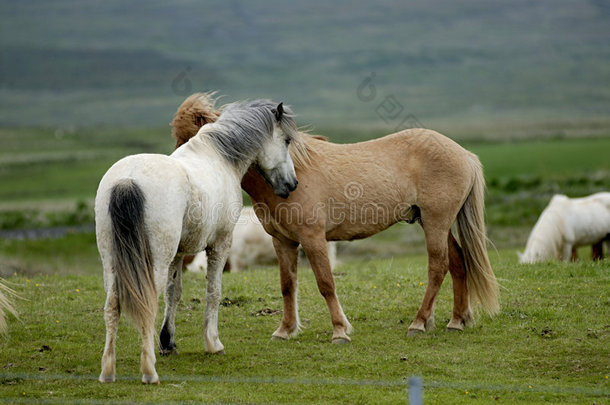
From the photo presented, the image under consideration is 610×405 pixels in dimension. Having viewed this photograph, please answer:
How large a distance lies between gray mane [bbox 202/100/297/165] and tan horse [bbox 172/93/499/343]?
0.40m

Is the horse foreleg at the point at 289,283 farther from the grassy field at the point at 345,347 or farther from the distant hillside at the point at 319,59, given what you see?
the distant hillside at the point at 319,59

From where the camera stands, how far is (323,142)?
28.1 feet

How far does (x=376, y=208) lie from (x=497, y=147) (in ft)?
175

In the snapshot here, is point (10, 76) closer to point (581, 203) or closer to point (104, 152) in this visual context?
point (104, 152)

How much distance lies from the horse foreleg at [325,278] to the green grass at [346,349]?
22cm

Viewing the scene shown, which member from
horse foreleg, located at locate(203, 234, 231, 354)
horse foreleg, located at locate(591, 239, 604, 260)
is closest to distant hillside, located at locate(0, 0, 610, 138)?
horse foreleg, located at locate(591, 239, 604, 260)

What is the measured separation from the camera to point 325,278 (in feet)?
26.1

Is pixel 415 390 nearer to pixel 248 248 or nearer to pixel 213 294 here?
pixel 213 294

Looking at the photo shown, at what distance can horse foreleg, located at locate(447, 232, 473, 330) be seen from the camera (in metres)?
8.40

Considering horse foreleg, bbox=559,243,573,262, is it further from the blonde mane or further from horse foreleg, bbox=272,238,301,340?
the blonde mane

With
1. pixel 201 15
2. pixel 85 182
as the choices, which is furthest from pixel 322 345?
pixel 201 15

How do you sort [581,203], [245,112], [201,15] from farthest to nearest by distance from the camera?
[201,15], [581,203], [245,112]

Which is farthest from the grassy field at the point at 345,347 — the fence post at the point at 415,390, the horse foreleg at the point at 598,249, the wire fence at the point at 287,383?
the horse foreleg at the point at 598,249

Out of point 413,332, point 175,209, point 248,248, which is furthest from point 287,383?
point 248,248
